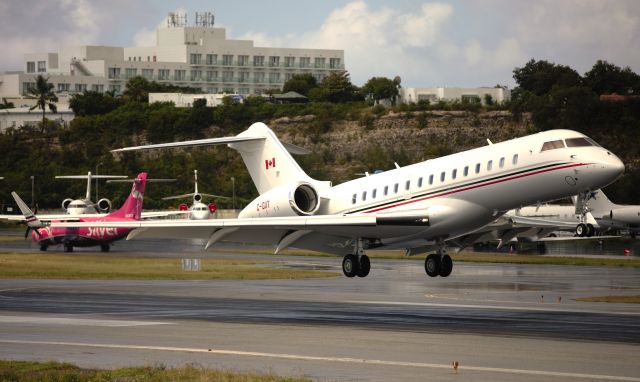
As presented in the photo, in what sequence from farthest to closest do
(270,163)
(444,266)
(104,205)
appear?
(104,205) < (270,163) < (444,266)

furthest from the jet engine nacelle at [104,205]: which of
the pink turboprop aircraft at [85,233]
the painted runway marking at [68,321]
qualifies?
the painted runway marking at [68,321]

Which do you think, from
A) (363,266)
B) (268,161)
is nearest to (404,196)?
(363,266)

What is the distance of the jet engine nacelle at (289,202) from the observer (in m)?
37.5

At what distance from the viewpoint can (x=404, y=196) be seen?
3547 cm

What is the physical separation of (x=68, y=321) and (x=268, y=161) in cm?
1202

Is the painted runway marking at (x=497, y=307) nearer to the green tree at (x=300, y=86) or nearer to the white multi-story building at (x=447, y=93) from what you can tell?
the white multi-story building at (x=447, y=93)

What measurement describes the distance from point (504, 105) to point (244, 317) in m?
102

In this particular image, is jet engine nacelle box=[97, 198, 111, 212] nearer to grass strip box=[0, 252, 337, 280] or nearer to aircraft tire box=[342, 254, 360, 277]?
grass strip box=[0, 252, 337, 280]

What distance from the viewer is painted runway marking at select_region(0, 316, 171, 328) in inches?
1187

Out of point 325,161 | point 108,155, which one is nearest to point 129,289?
point 325,161

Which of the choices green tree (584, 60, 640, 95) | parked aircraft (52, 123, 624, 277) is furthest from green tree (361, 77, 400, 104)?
parked aircraft (52, 123, 624, 277)

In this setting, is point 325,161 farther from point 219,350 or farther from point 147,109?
point 219,350

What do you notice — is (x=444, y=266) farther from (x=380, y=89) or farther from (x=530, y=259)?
(x=380, y=89)

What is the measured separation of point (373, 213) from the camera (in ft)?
119
